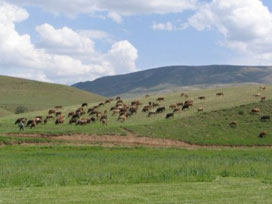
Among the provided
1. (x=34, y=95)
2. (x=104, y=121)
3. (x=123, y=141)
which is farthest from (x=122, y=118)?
(x=34, y=95)

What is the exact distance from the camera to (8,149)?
49.2 meters

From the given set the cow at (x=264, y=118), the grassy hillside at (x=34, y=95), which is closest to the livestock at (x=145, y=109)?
the cow at (x=264, y=118)

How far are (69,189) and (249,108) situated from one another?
56641mm

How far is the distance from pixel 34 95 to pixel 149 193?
152206 millimetres

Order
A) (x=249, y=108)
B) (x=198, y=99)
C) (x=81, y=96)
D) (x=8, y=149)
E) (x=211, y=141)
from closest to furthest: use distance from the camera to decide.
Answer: (x=8, y=149)
(x=211, y=141)
(x=249, y=108)
(x=198, y=99)
(x=81, y=96)

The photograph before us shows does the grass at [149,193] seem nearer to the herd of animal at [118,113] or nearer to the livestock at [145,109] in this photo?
the herd of animal at [118,113]

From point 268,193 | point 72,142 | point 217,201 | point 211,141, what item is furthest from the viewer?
point 211,141

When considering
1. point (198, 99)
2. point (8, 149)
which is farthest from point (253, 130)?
point (8, 149)

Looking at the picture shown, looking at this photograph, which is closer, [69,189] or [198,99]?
[69,189]

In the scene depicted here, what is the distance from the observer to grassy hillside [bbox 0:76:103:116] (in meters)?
153

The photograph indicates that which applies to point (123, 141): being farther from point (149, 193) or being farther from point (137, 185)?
point (149, 193)

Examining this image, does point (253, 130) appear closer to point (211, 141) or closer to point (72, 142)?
point (211, 141)

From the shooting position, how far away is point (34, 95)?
167750 millimetres

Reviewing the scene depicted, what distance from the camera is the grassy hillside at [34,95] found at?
502ft
